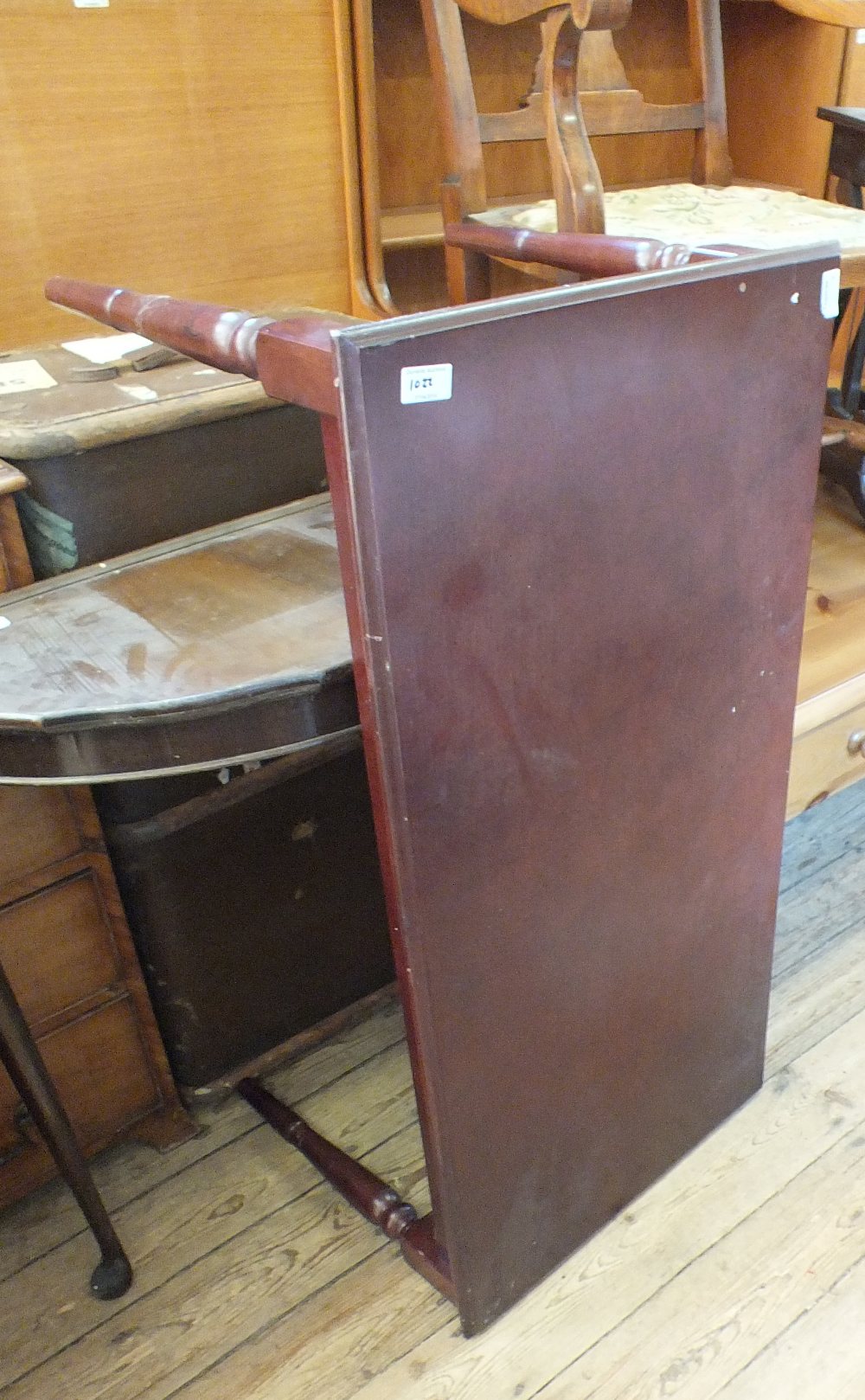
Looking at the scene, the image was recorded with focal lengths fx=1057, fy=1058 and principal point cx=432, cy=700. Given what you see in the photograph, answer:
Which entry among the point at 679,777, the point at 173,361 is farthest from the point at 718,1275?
the point at 173,361

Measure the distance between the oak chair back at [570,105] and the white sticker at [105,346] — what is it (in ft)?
1.63

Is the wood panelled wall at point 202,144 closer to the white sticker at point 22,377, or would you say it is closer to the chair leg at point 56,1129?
the white sticker at point 22,377

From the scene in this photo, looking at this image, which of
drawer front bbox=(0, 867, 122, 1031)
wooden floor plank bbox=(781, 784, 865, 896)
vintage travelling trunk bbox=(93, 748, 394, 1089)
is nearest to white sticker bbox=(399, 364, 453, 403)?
vintage travelling trunk bbox=(93, 748, 394, 1089)

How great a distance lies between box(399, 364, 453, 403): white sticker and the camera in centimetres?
63

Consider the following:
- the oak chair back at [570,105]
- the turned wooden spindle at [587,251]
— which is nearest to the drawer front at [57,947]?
the turned wooden spindle at [587,251]

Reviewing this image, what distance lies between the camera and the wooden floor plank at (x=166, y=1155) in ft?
3.76

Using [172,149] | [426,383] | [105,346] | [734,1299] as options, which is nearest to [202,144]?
[172,149]

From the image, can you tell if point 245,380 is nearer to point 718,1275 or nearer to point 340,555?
point 340,555

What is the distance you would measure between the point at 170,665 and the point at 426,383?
11.0 inches

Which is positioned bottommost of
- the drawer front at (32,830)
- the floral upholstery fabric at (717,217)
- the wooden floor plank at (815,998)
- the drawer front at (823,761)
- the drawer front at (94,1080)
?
the wooden floor plank at (815,998)

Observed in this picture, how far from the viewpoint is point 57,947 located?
3.52 feet

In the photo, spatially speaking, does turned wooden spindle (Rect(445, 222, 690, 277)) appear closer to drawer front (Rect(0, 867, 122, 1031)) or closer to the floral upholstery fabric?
the floral upholstery fabric

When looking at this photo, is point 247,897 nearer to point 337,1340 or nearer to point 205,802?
point 205,802

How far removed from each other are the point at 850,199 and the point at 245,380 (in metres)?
1.31
